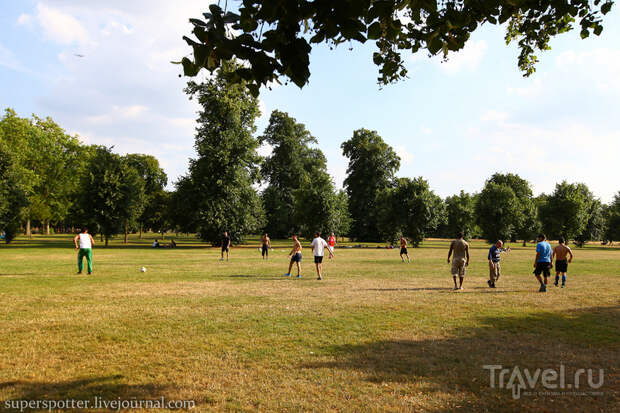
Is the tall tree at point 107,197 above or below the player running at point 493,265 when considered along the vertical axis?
above

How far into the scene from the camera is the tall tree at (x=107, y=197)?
148 ft

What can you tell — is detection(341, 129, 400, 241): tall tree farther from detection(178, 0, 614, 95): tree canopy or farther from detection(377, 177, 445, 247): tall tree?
→ detection(178, 0, 614, 95): tree canopy

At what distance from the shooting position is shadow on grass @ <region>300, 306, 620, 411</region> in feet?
16.8

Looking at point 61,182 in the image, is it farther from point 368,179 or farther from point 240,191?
point 368,179

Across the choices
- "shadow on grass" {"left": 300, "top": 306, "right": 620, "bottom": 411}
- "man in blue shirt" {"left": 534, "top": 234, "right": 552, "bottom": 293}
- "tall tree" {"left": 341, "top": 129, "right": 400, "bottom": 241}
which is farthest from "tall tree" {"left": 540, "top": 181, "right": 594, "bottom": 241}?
"shadow on grass" {"left": 300, "top": 306, "right": 620, "bottom": 411}

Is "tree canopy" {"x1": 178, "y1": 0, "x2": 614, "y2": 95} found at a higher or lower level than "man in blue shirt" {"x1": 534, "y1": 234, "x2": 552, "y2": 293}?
higher

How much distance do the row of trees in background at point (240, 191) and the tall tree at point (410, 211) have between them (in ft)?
0.49

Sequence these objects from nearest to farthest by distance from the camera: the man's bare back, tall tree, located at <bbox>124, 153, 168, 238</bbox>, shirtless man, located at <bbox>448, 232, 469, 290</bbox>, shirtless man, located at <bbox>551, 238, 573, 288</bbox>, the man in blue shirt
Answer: shirtless man, located at <bbox>448, 232, 469, 290</bbox>, the man in blue shirt, shirtless man, located at <bbox>551, 238, 573, 288</bbox>, the man's bare back, tall tree, located at <bbox>124, 153, 168, 238</bbox>

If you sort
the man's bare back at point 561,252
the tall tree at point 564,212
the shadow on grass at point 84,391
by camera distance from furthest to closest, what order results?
1. the tall tree at point 564,212
2. the man's bare back at point 561,252
3. the shadow on grass at point 84,391

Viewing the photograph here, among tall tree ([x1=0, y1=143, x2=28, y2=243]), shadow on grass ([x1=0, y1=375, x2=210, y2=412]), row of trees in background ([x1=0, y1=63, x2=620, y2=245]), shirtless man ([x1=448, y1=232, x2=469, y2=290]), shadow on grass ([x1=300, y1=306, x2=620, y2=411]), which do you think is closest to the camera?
shadow on grass ([x1=0, y1=375, x2=210, y2=412])

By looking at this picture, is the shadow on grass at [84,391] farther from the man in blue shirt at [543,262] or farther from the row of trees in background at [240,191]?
the row of trees in background at [240,191]

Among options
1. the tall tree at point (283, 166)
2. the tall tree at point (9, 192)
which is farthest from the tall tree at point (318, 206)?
the tall tree at point (9, 192)

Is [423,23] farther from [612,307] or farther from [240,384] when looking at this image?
[612,307]

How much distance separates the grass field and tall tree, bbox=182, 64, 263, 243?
30.5 m
